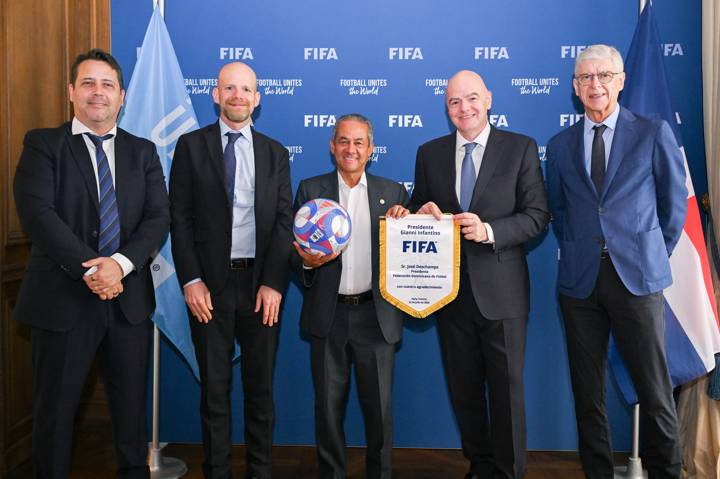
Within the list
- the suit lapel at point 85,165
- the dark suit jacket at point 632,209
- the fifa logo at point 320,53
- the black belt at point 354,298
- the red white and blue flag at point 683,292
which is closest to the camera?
the suit lapel at point 85,165

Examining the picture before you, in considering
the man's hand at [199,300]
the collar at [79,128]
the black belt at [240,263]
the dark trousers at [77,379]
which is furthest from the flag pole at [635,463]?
the collar at [79,128]

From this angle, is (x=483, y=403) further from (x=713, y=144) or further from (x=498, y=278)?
(x=713, y=144)

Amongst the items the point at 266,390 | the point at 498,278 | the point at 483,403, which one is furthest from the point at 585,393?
the point at 266,390

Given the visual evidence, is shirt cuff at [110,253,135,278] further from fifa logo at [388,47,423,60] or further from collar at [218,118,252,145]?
fifa logo at [388,47,423,60]

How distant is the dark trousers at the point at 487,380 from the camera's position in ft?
8.73

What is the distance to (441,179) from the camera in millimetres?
2799

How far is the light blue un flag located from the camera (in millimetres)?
3266

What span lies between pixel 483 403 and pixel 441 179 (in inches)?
43.1

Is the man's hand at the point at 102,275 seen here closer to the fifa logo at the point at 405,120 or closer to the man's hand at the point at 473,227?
the man's hand at the point at 473,227

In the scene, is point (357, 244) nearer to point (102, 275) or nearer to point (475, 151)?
point (475, 151)

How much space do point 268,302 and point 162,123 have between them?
1.31 metres

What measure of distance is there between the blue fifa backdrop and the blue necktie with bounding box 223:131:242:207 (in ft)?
3.01

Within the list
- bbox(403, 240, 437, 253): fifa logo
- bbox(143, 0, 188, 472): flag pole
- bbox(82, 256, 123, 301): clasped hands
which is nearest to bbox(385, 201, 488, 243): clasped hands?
bbox(403, 240, 437, 253): fifa logo

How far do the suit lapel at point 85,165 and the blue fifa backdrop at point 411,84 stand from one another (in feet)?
4.18
